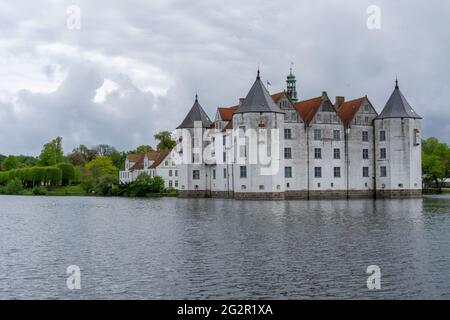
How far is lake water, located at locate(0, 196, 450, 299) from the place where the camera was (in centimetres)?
1476

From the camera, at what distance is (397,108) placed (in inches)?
2571

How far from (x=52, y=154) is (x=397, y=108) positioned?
3289 inches

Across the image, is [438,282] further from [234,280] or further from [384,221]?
[384,221]

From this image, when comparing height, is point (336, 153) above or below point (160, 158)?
below

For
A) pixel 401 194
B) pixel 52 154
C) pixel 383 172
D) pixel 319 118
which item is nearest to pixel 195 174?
pixel 319 118

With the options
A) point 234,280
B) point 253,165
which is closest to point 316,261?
point 234,280

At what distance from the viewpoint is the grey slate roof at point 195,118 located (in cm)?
7494

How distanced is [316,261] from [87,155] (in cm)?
14268

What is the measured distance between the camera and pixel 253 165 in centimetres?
6012

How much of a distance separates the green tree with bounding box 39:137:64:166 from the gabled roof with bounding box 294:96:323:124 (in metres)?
71.9

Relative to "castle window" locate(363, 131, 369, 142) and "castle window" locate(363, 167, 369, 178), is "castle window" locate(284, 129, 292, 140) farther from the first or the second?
"castle window" locate(363, 167, 369, 178)

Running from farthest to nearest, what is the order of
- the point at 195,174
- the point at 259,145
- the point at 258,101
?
the point at 195,174 → the point at 258,101 → the point at 259,145

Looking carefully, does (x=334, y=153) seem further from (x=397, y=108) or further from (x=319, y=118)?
(x=397, y=108)

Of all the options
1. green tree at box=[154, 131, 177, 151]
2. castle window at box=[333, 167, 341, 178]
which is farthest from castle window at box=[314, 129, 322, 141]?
green tree at box=[154, 131, 177, 151]
